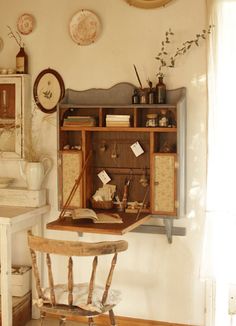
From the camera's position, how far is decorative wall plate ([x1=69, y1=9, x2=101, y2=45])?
340cm

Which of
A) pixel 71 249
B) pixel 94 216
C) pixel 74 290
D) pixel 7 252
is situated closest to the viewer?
pixel 71 249

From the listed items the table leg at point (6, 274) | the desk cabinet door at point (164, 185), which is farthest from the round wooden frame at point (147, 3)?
the table leg at point (6, 274)

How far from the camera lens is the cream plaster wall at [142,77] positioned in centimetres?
327

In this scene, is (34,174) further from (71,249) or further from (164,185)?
(71,249)

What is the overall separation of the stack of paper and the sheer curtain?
531 millimetres

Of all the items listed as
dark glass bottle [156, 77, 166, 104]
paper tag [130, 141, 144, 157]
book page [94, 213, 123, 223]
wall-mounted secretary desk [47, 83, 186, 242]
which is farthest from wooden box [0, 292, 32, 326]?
dark glass bottle [156, 77, 166, 104]

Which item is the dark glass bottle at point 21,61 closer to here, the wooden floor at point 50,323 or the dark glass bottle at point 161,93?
the dark glass bottle at point 161,93

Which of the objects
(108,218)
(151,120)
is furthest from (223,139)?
(108,218)

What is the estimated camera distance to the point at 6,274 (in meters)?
3.14

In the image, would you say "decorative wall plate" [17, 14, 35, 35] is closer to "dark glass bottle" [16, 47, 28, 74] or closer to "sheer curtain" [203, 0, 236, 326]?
"dark glass bottle" [16, 47, 28, 74]

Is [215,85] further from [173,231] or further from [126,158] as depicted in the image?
[173,231]

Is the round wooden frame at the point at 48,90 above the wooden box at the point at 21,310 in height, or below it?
above

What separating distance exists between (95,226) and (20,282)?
3.25 feet

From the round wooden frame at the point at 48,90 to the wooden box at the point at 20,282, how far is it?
116 cm
